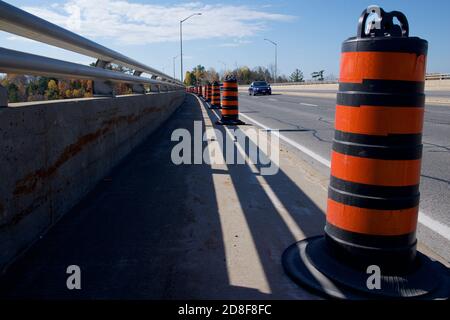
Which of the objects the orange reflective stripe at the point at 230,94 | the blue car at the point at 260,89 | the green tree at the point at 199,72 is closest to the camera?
Result: the orange reflective stripe at the point at 230,94

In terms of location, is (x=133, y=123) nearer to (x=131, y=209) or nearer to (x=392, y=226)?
(x=131, y=209)

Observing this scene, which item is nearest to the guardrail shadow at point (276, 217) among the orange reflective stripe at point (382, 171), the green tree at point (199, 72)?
the orange reflective stripe at point (382, 171)

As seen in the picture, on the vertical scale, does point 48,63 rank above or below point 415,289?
above

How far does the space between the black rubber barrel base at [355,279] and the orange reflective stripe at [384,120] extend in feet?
3.11

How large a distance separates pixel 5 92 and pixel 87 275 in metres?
1.41

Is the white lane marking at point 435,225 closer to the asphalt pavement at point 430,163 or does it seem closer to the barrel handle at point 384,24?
the asphalt pavement at point 430,163

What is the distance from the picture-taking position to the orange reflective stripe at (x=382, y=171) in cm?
281

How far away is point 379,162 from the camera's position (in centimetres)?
282

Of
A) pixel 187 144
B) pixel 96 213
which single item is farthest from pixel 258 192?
pixel 187 144

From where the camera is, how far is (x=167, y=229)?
379cm

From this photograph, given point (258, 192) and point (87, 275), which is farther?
point (258, 192)

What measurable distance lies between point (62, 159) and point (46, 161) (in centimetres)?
37

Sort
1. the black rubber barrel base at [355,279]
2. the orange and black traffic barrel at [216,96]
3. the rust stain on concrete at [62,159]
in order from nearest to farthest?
the black rubber barrel base at [355,279]
the rust stain on concrete at [62,159]
the orange and black traffic barrel at [216,96]

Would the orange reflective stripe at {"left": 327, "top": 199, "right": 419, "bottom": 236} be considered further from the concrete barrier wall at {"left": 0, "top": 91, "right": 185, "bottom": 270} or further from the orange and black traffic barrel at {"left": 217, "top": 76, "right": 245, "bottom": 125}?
the orange and black traffic barrel at {"left": 217, "top": 76, "right": 245, "bottom": 125}
